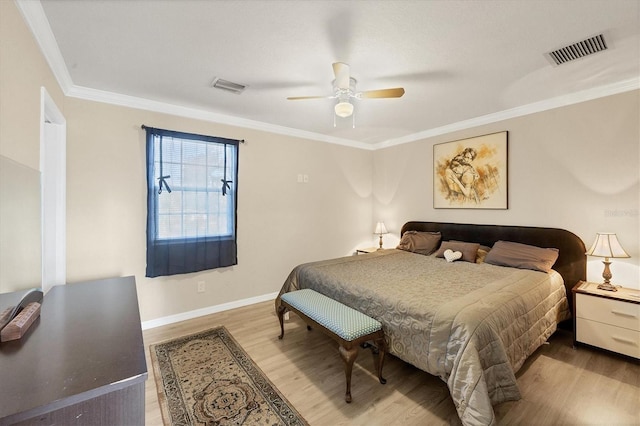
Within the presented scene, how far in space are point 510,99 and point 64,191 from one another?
14.9 feet

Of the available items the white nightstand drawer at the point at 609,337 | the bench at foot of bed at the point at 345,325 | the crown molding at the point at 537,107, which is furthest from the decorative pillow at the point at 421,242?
the bench at foot of bed at the point at 345,325

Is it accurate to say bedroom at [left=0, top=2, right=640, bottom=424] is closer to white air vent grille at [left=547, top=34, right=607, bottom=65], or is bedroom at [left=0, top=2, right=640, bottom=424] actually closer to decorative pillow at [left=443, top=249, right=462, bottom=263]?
decorative pillow at [left=443, top=249, right=462, bottom=263]

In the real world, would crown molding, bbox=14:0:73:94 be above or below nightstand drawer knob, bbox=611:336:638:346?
above

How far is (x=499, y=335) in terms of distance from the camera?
1.76m

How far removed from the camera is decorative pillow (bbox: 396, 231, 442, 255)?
3801 millimetres

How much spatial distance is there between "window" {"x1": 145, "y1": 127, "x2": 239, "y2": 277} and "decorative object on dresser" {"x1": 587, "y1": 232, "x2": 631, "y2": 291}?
369 centimetres

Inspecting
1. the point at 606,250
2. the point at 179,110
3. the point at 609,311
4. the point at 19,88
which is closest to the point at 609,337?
the point at 609,311

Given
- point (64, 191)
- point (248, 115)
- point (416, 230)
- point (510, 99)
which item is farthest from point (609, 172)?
point (64, 191)

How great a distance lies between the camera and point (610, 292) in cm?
245

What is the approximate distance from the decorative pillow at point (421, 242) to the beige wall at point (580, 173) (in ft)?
1.46

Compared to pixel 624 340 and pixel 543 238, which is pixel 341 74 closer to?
Result: pixel 543 238

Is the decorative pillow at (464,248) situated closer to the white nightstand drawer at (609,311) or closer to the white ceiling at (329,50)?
the white nightstand drawer at (609,311)

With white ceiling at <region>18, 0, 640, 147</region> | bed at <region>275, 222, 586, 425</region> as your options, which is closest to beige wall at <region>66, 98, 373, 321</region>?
white ceiling at <region>18, 0, 640, 147</region>

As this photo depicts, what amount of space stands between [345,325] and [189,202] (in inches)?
88.3
